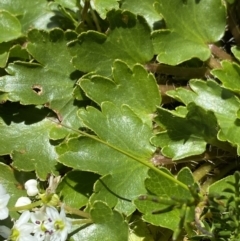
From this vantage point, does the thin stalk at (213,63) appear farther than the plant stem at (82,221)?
Yes

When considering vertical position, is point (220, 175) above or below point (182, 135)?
below

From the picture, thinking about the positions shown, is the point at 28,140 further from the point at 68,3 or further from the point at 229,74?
the point at 229,74

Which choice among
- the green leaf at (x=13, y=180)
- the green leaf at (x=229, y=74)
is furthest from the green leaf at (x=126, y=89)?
the green leaf at (x=13, y=180)

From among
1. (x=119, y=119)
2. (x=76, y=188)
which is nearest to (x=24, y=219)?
(x=76, y=188)

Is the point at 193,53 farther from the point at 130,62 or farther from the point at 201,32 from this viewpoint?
the point at 130,62

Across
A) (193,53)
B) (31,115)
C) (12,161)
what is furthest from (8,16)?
(193,53)

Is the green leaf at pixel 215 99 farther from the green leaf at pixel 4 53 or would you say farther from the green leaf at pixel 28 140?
the green leaf at pixel 4 53

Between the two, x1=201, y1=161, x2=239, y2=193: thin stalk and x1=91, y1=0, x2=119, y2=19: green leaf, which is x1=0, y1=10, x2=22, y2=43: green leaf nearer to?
x1=91, y1=0, x2=119, y2=19: green leaf
